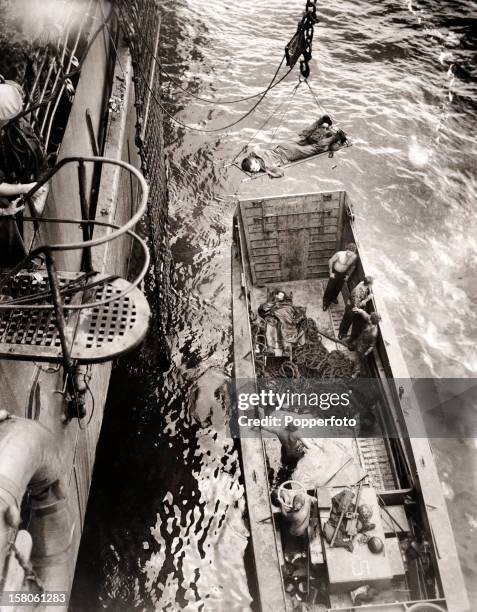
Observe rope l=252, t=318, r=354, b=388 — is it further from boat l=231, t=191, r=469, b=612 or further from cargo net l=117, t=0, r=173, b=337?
cargo net l=117, t=0, r=173, b=337

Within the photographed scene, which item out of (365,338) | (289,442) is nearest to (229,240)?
(365,338)

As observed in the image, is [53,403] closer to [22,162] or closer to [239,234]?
[22,162]

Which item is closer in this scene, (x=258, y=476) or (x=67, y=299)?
(x=67, y=299)

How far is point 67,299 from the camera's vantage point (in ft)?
17.2

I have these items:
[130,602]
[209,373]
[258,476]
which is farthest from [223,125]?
[130,602]

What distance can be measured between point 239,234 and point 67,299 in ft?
20.0

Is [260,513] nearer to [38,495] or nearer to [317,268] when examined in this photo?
[38,495]

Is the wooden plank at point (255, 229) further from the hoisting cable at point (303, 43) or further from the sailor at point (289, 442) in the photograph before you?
the sailor at point (289, 442)

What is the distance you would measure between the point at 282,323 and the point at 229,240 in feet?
14.3

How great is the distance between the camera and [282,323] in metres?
10.6

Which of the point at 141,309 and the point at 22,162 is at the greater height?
the point at 22,162

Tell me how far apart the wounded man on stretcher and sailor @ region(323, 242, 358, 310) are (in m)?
0.83

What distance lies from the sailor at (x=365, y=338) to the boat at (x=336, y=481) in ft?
0.45

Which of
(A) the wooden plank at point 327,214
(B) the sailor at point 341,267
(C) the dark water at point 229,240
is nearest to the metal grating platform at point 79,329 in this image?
(C) the dark water at point 229,240
